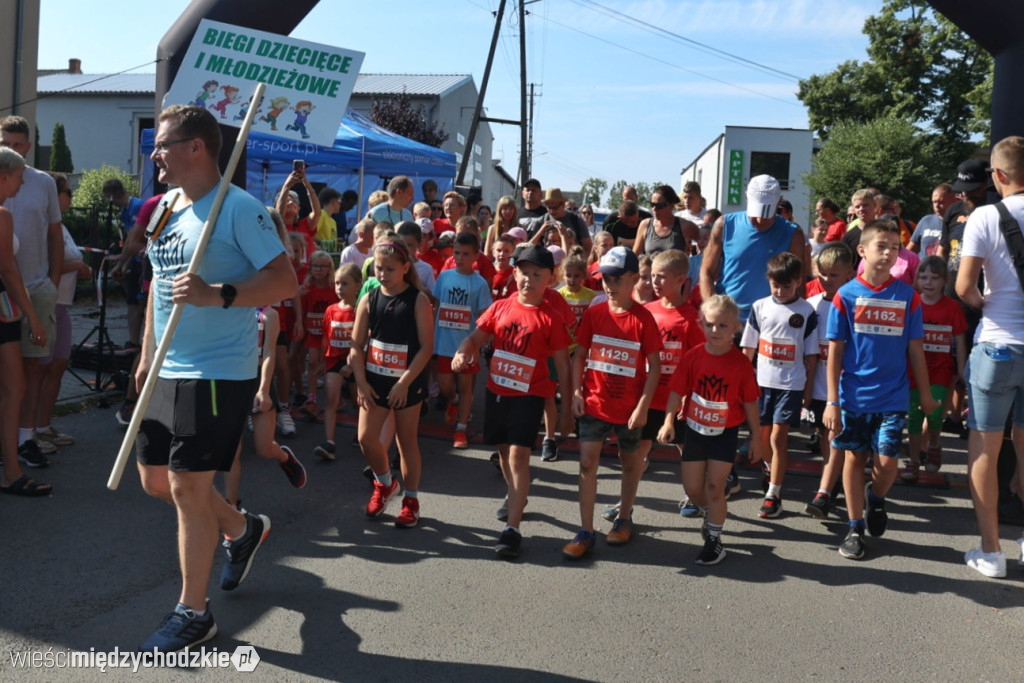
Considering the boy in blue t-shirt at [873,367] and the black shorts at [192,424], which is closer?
the black shorts at [192,424]

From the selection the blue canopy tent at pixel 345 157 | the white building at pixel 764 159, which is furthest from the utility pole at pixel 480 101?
the white building at pixel 764 159

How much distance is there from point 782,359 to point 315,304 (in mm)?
4191

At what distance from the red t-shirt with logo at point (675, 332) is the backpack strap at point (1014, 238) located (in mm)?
A: 1767

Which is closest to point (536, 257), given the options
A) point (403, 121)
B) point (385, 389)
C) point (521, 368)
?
point (521, 368)

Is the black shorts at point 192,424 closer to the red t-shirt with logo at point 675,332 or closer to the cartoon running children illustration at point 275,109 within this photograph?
the red t-shirt with logo at point 675,332

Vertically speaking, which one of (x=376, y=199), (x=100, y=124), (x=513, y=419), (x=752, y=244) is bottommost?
(x=513, y=419)

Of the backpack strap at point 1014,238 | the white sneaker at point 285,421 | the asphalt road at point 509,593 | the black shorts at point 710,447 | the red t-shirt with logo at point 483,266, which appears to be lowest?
the asphalt road at point 509,593

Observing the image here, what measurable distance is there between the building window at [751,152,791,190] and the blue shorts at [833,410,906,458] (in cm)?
5537

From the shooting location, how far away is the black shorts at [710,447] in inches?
200

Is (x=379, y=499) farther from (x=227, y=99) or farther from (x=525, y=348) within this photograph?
(x=227, y=99)

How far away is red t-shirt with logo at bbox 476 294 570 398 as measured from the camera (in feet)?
17.2

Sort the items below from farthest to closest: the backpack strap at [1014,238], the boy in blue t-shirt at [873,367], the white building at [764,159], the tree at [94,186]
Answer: the white building at [764,159], the tree at [94,186], the boy in blue t-shirt at [873,367], the backpack strap at [1014,238]

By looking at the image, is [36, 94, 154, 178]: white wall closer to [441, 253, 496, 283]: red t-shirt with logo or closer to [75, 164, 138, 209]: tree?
[75, 164, 138, 209]: tree

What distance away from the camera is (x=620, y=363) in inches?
206
